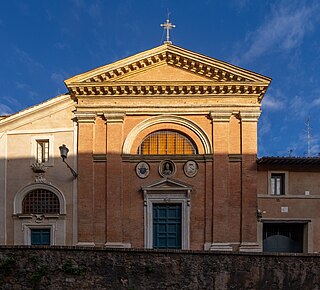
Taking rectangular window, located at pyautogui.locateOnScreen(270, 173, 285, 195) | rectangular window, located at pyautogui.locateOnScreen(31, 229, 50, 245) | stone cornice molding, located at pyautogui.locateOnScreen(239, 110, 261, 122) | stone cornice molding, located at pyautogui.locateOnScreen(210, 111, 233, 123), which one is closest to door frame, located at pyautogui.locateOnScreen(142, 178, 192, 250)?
stone cornice molding, located at pyautogui.locateOnScreen(210, 111, 233, 123)

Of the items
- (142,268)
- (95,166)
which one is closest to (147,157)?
(95,166)

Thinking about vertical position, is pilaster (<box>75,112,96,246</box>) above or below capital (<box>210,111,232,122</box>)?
below

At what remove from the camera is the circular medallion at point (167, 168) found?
19.6 m

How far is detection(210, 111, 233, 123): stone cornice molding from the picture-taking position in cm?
1953

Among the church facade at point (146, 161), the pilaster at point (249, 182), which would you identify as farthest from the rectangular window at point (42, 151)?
the pilaster at point (249, 182)

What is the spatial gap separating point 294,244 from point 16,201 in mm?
12445

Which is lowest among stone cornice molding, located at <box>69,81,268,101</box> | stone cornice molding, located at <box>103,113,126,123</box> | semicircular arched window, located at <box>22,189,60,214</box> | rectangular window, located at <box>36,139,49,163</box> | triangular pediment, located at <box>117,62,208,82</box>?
semicircular arched window, located at <box>22,189,60,214</box>

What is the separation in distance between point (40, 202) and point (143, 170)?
486 cm

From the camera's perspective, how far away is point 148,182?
64.2 feet

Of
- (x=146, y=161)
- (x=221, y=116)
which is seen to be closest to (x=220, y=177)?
(x=221, y=116)

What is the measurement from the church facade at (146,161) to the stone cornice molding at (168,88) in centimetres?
4

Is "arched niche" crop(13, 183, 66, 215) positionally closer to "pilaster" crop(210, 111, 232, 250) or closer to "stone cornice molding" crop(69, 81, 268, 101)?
"stone cornice molding" crop(69, 81, 268, 101)

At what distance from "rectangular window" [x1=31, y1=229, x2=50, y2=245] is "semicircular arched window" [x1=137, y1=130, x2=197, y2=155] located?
5.41 metres

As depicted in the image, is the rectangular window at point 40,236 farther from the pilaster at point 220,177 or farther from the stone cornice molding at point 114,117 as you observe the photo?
the pilaster at point 220,177
